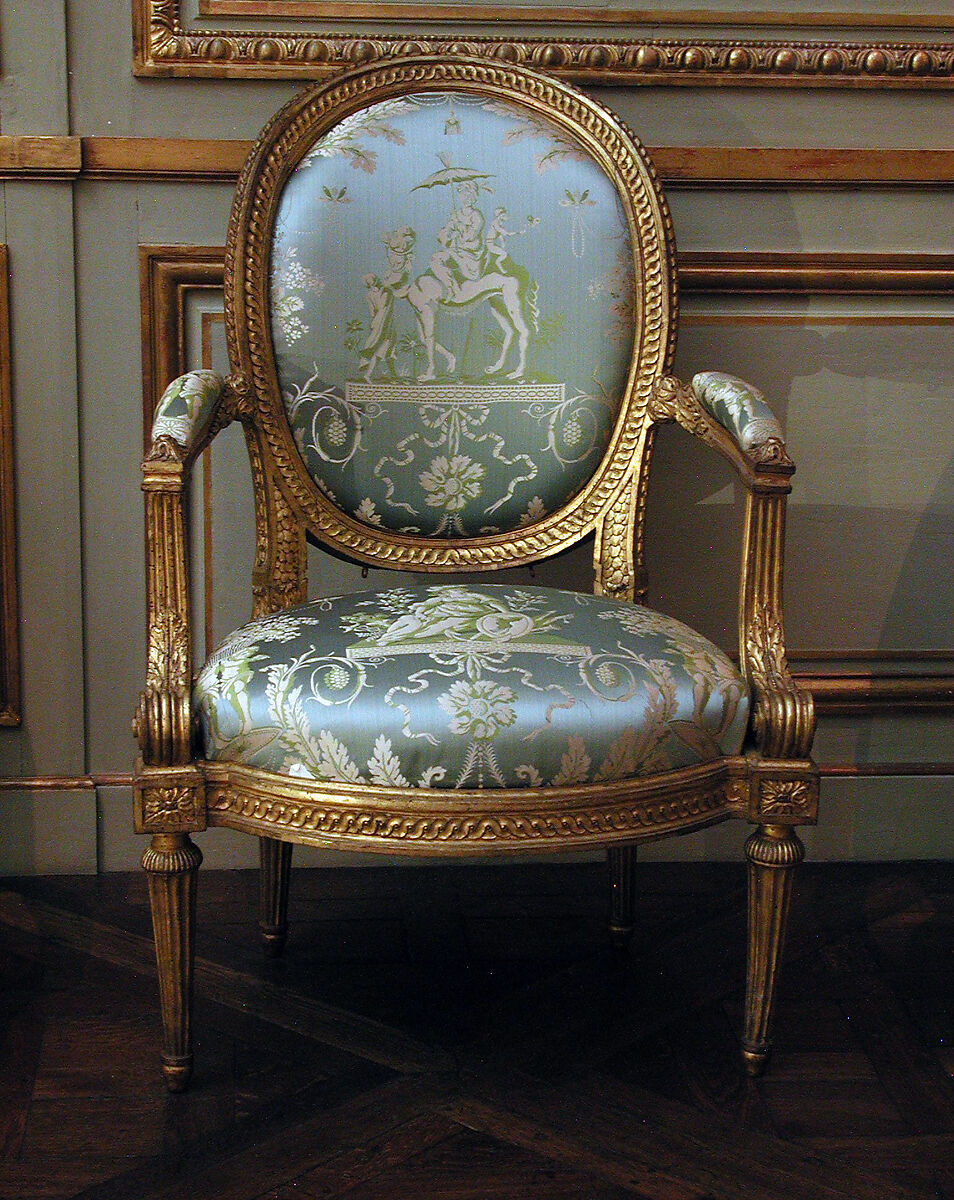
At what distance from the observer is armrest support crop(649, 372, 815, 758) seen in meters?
1.09

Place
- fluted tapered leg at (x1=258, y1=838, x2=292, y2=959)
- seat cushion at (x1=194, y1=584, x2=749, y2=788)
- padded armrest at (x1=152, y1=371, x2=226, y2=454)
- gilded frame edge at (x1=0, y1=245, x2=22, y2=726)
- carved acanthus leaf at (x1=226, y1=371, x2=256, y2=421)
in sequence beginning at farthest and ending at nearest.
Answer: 1. gilded frame edge at (x1=0, y1=245, x2=22, y2=726)
2. fluted tapered leg at (x1=258, y1=838, x2=292, y2=959)
3. carved acanthus leaf at (x1=226, y1=371, x2=256, y2=421)
4. padded armrest at (x1=152, y1=371, x2=226, y2=454)
5. seat cushion at (x1=194, y1=584, x2=749, y2=788)

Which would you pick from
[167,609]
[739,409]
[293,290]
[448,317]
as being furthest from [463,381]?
[167,609]

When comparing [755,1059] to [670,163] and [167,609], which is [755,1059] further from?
[670,163]

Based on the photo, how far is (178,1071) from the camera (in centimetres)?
114

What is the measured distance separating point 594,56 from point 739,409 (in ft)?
1.96

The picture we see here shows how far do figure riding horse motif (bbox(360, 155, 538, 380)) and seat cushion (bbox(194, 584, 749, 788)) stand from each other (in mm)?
346

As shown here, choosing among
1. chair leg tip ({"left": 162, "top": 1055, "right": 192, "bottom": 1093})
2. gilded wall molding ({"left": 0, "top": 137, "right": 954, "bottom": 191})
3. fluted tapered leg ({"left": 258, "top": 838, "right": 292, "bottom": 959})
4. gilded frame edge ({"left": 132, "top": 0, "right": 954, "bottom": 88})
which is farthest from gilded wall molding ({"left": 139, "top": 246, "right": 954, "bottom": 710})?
chair leg tip ({"left": 162, "top": 1055, "right": 192, "bottom": 1093})

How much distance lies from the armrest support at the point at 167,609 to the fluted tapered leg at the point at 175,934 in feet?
0.29

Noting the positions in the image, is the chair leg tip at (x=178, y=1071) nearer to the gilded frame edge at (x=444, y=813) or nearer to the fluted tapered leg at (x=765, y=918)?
the gilded frame edge at (x=444, y=813)

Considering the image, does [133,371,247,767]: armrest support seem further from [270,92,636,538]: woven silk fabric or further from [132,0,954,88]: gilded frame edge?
[132,0,954,88]: gilded frame edge

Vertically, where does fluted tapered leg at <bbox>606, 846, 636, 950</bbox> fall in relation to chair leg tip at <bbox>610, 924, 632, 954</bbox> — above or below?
above

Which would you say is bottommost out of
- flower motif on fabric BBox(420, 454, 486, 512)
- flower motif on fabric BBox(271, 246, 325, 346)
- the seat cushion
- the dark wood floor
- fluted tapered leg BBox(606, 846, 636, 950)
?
the dark wood floor

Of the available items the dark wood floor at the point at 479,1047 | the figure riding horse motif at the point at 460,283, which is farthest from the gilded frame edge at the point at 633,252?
the dark wood floor at the point at 479,1047

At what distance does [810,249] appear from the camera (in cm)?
159
